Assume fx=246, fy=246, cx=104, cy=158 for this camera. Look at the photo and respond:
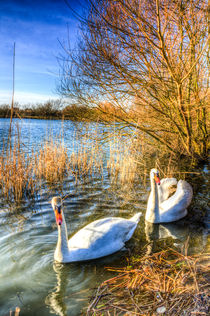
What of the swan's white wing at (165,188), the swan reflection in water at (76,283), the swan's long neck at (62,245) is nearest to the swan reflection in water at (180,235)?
the swan reflection in water at (76,283)

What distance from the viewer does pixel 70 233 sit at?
4.91 metres

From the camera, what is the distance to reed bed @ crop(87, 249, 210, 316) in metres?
2.37

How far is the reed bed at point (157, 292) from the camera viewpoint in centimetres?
237

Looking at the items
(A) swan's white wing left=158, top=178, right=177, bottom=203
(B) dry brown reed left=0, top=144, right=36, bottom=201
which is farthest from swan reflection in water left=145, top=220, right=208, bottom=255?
(B) dry brown reed left=0, top=144, right=36, bottom=201

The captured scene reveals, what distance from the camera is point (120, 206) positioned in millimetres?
6211

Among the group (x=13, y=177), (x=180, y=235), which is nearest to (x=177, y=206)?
(x=180, y=235)

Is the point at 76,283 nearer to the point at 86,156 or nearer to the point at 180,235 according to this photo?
the point at 180,235

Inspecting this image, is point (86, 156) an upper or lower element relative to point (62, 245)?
upper

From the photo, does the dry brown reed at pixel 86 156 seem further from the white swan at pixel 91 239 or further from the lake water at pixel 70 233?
the white swan at pixel 91 239

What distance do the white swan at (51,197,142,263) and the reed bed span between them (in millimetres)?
616

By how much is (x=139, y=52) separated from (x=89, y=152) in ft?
13.3

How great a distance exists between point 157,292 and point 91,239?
4.81ft

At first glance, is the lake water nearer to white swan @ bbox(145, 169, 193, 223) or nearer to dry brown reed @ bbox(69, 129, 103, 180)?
white swan @ bbox(145, 169, 193, 223)

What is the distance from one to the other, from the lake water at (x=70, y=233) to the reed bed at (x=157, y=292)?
0.97 feet
